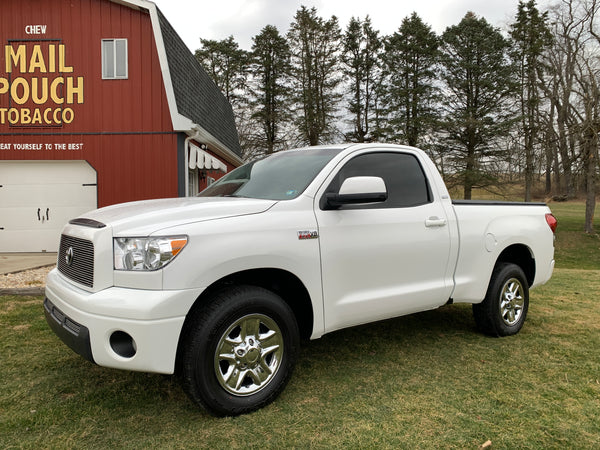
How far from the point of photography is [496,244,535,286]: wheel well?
457 cm

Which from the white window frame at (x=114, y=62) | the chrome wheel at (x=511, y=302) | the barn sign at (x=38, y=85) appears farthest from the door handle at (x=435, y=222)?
the barn sign at (x=38, y=85)

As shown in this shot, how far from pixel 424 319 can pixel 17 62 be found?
11474 millimetres

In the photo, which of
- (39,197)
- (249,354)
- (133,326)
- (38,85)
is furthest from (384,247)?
(38,85)

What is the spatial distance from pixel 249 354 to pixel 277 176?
1450mm

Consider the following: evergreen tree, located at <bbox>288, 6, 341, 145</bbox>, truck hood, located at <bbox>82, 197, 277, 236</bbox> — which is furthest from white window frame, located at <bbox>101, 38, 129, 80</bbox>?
evergreen tree, located at <bbox>288, 6, 341, 145</bbox>

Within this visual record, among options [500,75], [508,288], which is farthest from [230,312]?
[500,75]

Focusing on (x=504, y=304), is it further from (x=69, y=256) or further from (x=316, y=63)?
(x=316, y=63)

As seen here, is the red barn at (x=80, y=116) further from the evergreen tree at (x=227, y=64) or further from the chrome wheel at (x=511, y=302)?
the evergreen tree at (x=227, y=64)

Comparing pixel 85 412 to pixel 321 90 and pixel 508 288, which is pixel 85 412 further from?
pixel 321 90

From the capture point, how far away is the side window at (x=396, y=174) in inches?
138

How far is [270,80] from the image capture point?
32344 millimetres

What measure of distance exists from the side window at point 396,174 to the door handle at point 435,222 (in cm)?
17

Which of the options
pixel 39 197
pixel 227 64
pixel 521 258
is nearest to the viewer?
pixel 521 258

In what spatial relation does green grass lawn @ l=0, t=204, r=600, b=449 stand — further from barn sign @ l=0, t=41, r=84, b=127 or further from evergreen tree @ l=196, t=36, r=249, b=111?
evergreen tree @ l=196, t=36, r=249, b=111
